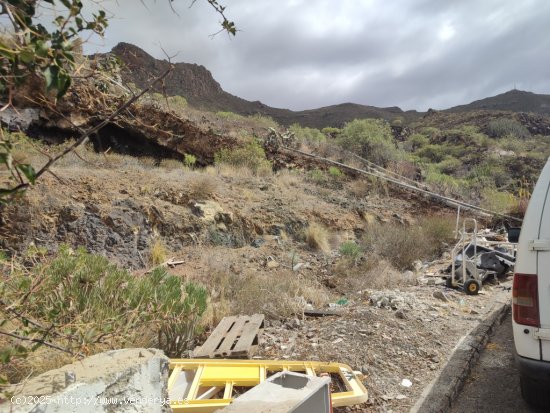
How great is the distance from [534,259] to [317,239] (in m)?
8.83

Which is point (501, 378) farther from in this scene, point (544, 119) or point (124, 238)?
point (544, 119)

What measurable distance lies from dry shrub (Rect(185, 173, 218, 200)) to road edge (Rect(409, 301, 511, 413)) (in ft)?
26.1

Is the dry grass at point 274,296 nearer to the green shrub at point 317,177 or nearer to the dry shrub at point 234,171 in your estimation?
Answer: the dry shrub at point 234,171

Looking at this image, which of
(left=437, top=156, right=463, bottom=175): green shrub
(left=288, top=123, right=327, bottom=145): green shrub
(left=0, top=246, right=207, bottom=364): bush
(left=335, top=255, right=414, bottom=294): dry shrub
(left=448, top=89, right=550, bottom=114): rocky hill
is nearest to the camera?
(left=0, top=246, right=207, bottom=364): bush

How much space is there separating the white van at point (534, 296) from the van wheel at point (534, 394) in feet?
0.51

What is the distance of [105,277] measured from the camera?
5172mm

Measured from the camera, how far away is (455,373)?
4.27 meters

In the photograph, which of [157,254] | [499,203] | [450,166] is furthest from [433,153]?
[157,254]

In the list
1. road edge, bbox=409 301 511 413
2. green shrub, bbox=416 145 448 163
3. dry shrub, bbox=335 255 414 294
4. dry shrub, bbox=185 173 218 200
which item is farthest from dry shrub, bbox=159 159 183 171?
green shrub, bbox=416 145 448 163

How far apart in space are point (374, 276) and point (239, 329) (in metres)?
4.51

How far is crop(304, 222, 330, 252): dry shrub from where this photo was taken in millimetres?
11867

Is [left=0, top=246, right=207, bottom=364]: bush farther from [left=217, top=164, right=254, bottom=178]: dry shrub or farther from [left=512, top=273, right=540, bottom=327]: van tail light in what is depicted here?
[left=217, top=164, right=254, bottom=178]: dry shrub

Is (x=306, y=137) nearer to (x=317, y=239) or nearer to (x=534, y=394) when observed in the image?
(x=317, y=239)

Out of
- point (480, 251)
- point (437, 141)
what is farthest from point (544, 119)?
point (480, 251)
